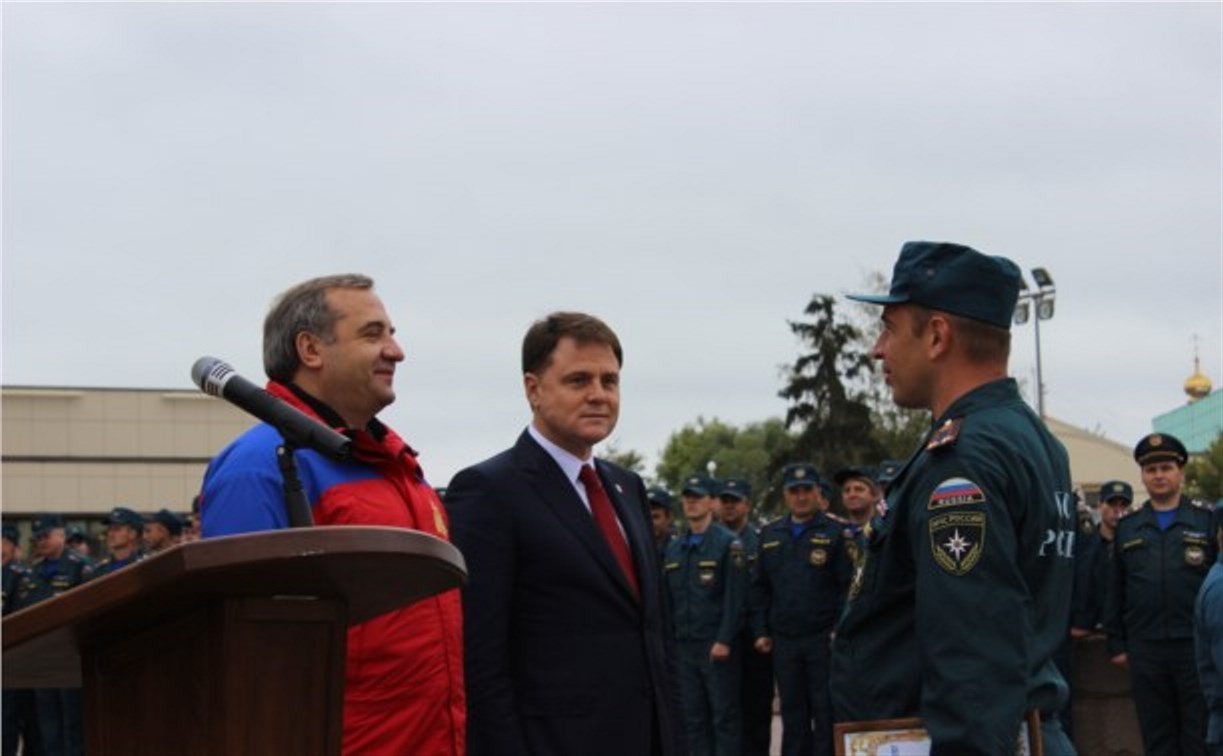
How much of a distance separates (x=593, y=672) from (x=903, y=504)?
130 centimetres

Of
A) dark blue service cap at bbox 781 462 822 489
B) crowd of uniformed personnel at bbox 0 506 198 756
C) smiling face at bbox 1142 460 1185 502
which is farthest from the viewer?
crowd of uniformed personnel at bbox 0 506 198 756

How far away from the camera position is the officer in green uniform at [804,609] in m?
13.4

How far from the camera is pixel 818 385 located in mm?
53312

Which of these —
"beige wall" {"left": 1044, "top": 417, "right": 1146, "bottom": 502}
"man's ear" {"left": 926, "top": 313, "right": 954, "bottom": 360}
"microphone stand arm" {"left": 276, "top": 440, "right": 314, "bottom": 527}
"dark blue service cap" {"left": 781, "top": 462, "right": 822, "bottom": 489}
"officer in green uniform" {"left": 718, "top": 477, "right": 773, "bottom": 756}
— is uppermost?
"beige wall" {"left": 1044, "top": 417, "right": 1146, "bottom": 502}

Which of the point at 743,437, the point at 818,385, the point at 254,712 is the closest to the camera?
the point at 254,712

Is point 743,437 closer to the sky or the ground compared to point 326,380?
closer to the sky

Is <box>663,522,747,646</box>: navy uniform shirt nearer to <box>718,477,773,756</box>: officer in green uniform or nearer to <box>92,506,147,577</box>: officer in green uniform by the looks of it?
<box>718,477,773,756</box>: officer in green uniform

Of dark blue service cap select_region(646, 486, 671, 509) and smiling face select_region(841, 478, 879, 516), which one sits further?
dark blue service cap select_region(646, 486, 671, 509)

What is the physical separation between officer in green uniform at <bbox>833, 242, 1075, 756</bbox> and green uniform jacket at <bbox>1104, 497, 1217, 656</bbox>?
799cm

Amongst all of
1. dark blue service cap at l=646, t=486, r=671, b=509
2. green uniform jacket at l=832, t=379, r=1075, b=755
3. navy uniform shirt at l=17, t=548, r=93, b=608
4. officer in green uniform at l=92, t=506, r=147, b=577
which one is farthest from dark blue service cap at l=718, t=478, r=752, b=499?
green uniform jacket at l=832, t=379, r=1075, b=755

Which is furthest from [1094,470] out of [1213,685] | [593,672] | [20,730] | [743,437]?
[593,672]

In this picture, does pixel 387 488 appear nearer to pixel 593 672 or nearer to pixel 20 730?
pixel 593 672

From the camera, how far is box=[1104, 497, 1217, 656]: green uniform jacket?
11352 mm

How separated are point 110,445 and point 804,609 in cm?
4086
